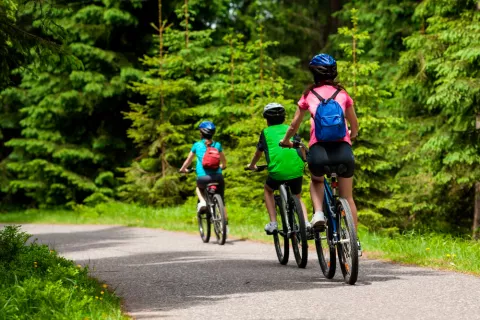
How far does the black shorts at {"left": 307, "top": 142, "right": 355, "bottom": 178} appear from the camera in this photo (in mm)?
7539

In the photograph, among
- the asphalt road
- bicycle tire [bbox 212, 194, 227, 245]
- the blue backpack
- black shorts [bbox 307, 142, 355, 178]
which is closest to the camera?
the asphalt road

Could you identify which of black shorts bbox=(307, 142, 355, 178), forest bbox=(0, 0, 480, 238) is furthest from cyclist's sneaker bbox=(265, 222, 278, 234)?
forest bbox=(0, 0, 480, 238)

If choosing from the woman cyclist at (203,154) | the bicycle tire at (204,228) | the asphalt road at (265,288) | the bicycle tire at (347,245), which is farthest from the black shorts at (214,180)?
the bicycle tire at (347,245)

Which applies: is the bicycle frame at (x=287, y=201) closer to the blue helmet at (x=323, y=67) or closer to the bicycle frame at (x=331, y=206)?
the bicycle frame at (x=331, y=206)

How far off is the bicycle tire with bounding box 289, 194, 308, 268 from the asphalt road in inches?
6.1

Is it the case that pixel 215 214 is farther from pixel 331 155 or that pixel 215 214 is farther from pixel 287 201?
pixel 331 155

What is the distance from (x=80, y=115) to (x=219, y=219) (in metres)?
15.3

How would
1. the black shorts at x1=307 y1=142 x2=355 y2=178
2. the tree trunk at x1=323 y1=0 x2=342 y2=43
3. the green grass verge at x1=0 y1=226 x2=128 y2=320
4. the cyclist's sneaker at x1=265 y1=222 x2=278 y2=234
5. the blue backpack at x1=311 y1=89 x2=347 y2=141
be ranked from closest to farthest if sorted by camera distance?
the green grass verge at x1=0 y1=226 x2=128 y2=320
the blue backpack at x1=311 y1=89 x2=347 y2=141
the black shorts at x1=307 y1=142 x2=355 y2=178
the cyclist's sneaker at x1=265 y1=222 x2=278 y2=234
the tree trunk at x1=323 y1=0 x2=342 y2=43

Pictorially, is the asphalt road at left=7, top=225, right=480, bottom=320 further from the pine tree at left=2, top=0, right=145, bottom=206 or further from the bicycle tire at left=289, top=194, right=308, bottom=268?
the pine tree at left=2, top=0, right=145, bottom=206

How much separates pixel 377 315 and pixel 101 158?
70.8 ft

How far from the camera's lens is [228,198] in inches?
762

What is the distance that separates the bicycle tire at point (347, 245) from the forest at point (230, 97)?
4.60m

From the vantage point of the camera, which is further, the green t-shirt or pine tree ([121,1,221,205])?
pine tree ([121,1,221,205])

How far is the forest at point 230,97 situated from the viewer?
1489 centimetres
